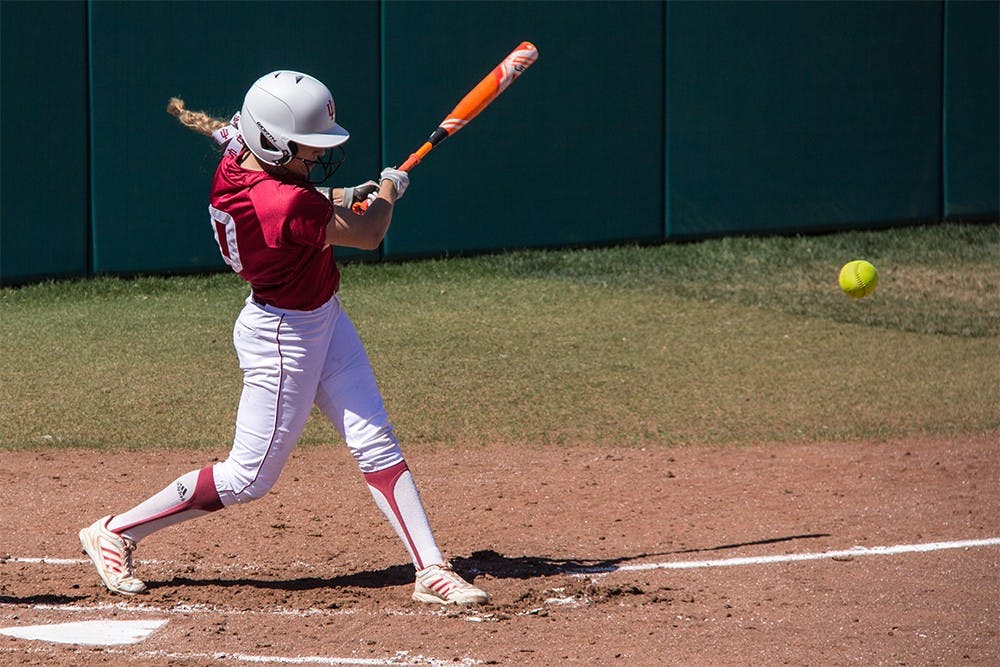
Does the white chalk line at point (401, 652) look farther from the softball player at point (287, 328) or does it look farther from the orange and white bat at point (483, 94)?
the orange and white bat at point (483, 94)

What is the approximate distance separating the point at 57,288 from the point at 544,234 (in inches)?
169

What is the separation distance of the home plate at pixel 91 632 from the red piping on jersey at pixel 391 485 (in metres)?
0.87

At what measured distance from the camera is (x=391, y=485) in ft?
16.2

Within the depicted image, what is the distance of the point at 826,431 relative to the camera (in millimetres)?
7699

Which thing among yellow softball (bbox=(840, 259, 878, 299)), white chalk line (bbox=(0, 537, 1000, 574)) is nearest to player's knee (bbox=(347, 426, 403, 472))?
white chalk line (bbox=(0, 537, 1000, 574))

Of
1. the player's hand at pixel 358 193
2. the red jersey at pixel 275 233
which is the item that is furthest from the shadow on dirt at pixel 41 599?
the player's hand at pixel 358 193

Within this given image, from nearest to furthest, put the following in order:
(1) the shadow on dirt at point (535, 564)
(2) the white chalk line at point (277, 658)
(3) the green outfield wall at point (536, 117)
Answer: (2) the white chalk line at point (277, 658) → (1) the shadow on dirt at point (535, 564) → (3) the green outfield wall at point (536, 117)

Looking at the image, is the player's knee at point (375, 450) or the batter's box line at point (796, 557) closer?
the player's knee at point (375, 450)

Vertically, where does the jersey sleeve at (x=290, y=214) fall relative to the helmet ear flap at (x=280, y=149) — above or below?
below

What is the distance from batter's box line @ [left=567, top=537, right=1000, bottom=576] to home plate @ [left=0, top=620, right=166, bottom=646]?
1.65 m

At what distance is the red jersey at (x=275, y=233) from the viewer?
4.54m

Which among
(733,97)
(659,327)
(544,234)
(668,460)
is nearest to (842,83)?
(733,97)

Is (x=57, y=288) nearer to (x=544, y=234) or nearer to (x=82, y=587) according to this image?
(x=544, y=234)

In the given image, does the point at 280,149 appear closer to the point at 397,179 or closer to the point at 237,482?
the point at 397,179
